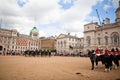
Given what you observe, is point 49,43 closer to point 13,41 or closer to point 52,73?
point 13,41

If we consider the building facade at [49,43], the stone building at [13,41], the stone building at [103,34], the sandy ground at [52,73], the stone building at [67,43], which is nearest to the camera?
the sandy ground at [52,73]

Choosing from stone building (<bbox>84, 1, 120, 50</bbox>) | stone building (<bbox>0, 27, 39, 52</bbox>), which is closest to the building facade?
stone building (<bbox>0, 27, 39, 52</bbox>)

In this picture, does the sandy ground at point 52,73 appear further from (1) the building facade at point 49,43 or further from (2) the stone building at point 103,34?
(1) the building facade at point 49,43

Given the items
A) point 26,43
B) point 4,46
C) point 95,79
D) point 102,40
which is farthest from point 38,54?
point 26,43

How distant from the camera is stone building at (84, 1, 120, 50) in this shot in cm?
4609

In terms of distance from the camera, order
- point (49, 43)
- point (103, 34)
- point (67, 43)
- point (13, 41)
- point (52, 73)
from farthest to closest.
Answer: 1. point (49, 43)
2. point (13, 41)
3. point (67, 43)
4. point (103, 34)
5. point (52, 73)

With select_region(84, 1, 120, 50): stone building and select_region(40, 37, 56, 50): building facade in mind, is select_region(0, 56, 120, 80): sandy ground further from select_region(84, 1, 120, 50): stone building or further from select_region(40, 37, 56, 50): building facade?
select_region(40, 37, 56, 50): building facade

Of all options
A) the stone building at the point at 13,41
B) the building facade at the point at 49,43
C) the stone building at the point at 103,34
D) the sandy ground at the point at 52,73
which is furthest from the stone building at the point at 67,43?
the sandy ground at the point at 52,73

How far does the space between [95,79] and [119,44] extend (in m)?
42.1

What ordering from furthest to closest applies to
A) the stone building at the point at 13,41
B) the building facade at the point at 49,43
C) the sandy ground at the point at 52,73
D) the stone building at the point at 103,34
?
the building facade at the point at 49,43, the stone building at the point at 13,41, the stone building at the point at 103,34, the sandy ground at the point at 52,73

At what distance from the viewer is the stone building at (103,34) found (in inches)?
1815

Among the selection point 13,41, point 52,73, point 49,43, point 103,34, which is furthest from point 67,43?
point 52,73

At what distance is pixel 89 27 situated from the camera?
56.3m

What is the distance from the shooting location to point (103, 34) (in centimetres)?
5050
